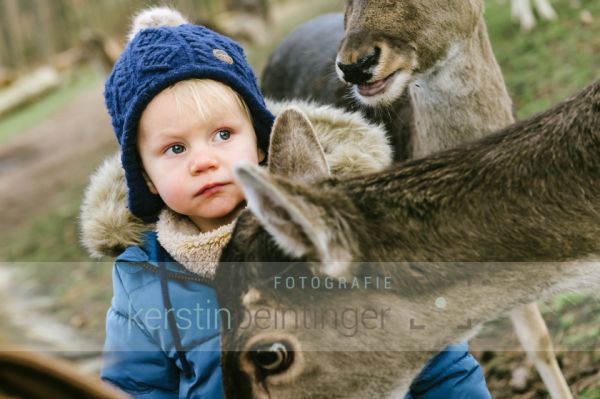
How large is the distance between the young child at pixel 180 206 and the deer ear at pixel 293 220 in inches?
28.5

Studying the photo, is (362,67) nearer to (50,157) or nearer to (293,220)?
(293,220)

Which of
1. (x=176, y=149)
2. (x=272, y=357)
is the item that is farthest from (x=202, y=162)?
(x=272, y=357)

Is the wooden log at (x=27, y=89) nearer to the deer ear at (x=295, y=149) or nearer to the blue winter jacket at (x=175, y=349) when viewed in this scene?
the blue winter jacket at (x=175, y=349)

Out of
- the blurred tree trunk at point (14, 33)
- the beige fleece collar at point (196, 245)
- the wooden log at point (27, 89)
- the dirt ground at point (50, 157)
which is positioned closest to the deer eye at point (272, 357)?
the beige fleece collar at point (196, 245)

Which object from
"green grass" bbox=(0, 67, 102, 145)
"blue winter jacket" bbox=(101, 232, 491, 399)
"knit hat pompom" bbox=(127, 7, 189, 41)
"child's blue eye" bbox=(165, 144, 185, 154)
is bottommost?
"blue winter jacket" bbox=(101, 232, 491, 399)

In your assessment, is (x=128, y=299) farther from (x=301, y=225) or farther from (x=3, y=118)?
(x=3, y=118)

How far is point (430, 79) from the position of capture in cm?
399

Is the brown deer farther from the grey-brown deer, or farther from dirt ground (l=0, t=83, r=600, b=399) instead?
the grey-brown deer

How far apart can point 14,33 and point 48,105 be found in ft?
34.3

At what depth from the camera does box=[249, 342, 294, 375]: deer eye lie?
2371mm

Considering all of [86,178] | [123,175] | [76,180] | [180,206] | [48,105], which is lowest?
[180,206]

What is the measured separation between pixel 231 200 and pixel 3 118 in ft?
75.7

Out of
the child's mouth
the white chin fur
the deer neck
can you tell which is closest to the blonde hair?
the child's mouth

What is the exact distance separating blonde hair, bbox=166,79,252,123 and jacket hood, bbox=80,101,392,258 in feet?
1.02
